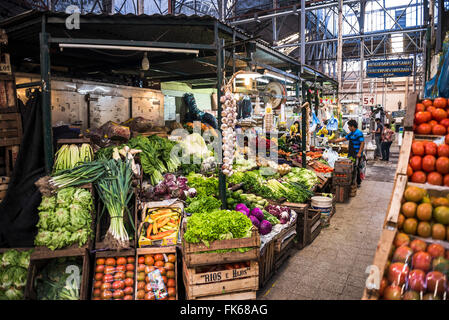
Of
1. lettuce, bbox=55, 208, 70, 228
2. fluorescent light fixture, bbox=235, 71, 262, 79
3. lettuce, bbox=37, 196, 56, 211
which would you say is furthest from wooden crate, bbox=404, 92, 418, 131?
lettuce, bbox=37, 196, 56, 211

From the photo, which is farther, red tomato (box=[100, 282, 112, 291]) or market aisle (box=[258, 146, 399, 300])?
market aisle (box=[258, 146, 399, 300])

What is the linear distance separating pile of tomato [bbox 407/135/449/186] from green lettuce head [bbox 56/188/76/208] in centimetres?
396

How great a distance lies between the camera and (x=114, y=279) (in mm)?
3670

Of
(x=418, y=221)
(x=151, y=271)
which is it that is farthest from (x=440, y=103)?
(x=151, y=271)

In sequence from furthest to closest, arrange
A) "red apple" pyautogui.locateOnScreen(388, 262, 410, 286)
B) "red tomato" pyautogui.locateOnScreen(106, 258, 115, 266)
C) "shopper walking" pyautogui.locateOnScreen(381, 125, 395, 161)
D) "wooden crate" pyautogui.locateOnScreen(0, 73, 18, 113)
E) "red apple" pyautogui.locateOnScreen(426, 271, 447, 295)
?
1. "shopper walking" pyautogui.locateOnScreen(381, 125, 395, 161)
2. "wooden crate" pyautogui.locateOnScreen(0, 73, 18, 113)
3. "red tomato" pyautogui.locateOnScreen(106, 258, 115, 266)
4. "red apple" pyautogui.locateOnScreen(388, 262, 410, 286)
5. "red apple" pyautogui.locateOnScreen(426, 271, 447, 295)

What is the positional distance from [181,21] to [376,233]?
570 centimetres

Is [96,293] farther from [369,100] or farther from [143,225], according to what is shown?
[369,100]

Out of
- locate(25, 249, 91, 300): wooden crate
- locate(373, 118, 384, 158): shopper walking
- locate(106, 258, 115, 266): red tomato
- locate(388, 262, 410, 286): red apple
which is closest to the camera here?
locate(388, 262, 410, 286): red apple

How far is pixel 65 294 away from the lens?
3.47 meters

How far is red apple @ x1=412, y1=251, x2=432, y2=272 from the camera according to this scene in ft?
8.16

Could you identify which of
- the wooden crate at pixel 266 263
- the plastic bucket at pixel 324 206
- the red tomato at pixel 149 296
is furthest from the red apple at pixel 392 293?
the plastic bucket at pixel 324 206

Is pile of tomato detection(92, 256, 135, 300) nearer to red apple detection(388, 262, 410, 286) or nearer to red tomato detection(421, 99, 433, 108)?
red apple detection(388, 262, 410, 286)

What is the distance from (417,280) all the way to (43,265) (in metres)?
4.04
